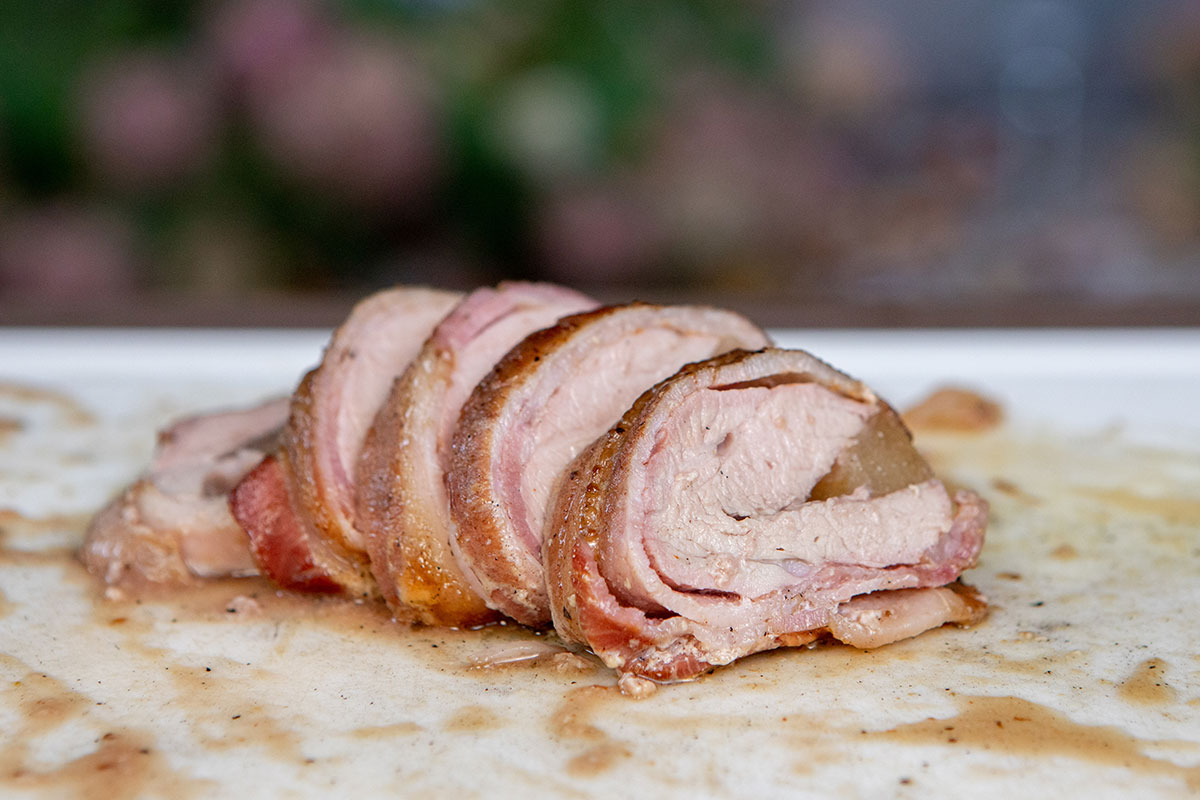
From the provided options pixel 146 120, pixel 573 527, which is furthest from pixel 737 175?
pixel 573 527

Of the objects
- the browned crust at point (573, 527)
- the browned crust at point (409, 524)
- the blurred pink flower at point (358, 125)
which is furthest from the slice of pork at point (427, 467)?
the blurred pink flower at point (358, 125)

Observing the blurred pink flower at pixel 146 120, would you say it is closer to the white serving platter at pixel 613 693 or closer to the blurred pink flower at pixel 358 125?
the blurred pink flower at pixel 358 125

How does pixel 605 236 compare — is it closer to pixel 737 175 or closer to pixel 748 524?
pixel 737 175

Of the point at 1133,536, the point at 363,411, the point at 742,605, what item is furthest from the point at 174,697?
the point at 1133,536

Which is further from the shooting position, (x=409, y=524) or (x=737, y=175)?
(x=737, y=175)

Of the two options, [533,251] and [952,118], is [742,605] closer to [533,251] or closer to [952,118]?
[533,251]

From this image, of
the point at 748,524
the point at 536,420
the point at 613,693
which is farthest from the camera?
the point at 536,420
